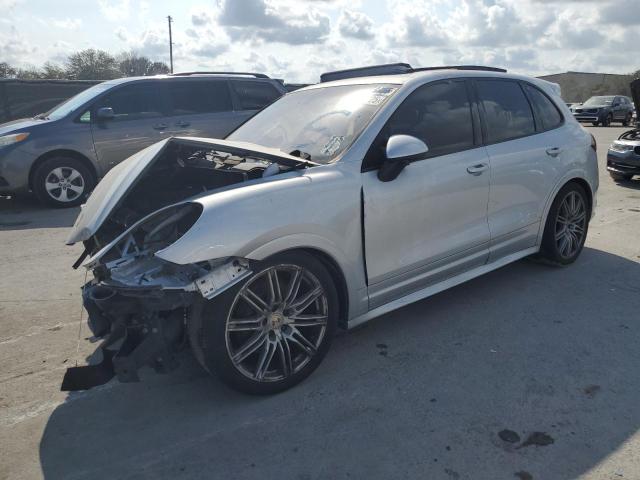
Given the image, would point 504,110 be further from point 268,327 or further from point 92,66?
point 92,66

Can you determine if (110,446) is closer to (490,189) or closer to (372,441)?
(372,441)

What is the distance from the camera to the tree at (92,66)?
120 feet

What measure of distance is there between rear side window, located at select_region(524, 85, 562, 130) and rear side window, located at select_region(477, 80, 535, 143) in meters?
0.12

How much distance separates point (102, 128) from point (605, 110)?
26900 millimetres

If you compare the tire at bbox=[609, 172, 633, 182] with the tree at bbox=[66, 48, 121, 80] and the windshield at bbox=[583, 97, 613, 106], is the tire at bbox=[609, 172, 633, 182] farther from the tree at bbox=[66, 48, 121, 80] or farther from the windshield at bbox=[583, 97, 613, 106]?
the tree at bbox=[66, 48, 121, 80]

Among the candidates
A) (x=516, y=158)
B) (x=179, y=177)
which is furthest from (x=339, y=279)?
(x=516, y=158)

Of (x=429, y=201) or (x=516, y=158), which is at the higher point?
(x=516, y=158)

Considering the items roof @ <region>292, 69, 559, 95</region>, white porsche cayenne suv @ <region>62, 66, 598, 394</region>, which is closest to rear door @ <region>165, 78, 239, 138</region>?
white porsche cayenne suv @ <region>62, 66, 598, 394</region>

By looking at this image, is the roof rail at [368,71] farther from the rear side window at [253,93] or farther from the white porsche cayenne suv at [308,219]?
the rear side window at [253,93]

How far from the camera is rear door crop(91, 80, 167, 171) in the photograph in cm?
828

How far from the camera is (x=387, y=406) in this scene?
2.95m

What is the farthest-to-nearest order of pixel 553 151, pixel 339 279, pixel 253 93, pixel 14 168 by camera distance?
pixel 253 93
pixel 14 168
pixel 553 151
pixel 339 279

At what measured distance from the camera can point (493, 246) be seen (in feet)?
13.9

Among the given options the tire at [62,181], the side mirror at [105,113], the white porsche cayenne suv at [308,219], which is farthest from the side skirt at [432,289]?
the tire at [62,181]
